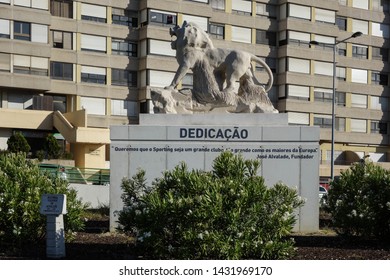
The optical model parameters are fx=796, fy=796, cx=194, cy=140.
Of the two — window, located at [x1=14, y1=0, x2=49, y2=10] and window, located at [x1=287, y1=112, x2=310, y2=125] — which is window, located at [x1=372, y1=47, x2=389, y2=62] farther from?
window, located at [x1=14, y1=0, x2=49, y2=10]

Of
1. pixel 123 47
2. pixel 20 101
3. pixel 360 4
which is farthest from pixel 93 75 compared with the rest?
pixel 360 4

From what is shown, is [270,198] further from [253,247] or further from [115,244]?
[115,244]

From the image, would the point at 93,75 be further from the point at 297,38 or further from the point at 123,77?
the point at 297,38

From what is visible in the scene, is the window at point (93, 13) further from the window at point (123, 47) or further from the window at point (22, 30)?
the window at point (22, 30)

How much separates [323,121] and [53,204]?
167 ft

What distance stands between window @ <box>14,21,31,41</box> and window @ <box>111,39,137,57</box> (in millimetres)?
6788

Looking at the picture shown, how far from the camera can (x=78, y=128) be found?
156ft

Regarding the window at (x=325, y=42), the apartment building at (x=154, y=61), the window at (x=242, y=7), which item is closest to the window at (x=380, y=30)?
the apartment building at (x=154, y=61)

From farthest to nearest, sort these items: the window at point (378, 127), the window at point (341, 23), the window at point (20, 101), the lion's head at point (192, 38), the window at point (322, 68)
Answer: the window at point (378, 127) < the window at point (341, 23) < the window at point (322, 68) < the window at point (20, 101) < the lion's head at point (192, 38)

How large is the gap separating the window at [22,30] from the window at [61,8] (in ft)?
9.78

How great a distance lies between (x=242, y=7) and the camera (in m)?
59.2

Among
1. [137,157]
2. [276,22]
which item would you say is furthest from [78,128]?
[137,157]

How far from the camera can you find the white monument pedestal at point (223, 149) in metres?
17.7

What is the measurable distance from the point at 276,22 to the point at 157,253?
50798 mm
